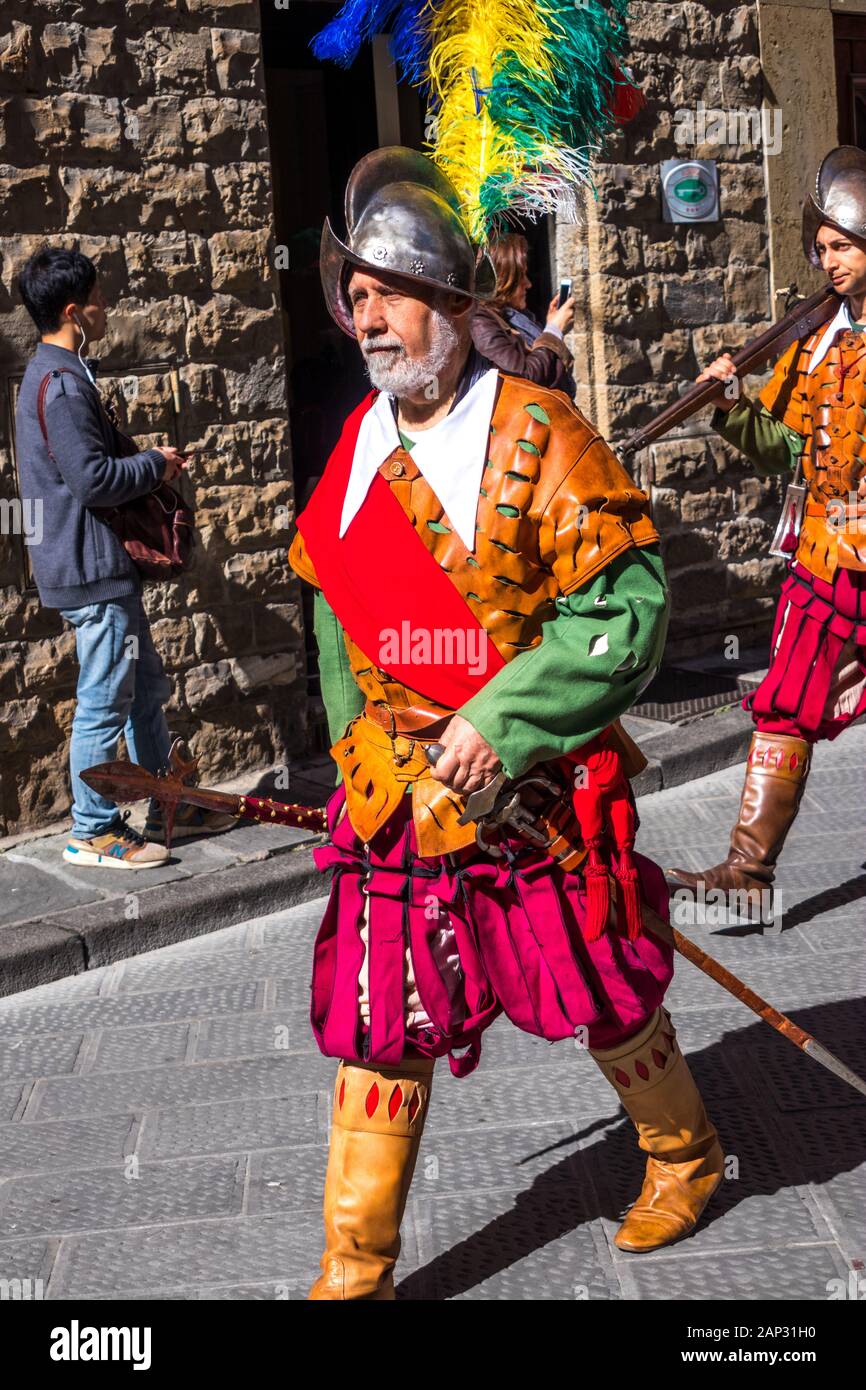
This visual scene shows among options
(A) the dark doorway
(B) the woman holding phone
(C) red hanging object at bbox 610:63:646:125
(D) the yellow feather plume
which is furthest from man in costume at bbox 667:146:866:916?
(A) the dark doorway

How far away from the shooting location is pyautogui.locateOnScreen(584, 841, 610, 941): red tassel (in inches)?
122

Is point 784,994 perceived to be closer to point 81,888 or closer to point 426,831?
point 426,831

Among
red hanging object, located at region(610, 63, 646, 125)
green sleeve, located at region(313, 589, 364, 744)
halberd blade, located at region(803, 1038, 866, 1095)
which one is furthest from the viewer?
red hanging object, located at region(610, 63, 646, 125)

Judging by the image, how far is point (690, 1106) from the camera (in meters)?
3.37

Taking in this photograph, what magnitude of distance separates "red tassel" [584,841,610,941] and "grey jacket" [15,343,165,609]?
3184 mm

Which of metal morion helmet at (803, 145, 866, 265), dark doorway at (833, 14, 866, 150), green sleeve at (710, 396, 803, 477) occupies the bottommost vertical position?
green sleeve at (710, 396, 803, 477)

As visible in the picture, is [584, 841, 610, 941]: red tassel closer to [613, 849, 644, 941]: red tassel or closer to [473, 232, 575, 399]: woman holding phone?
[613, 849, 644, 941]: red tassel

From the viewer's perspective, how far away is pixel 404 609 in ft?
9.95

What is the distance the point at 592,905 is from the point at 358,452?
923 mm

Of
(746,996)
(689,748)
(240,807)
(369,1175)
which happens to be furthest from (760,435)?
(369,1175)

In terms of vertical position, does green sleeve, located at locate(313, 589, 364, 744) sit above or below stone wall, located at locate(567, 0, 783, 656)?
below

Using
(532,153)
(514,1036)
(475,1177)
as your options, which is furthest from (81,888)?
(532,153)

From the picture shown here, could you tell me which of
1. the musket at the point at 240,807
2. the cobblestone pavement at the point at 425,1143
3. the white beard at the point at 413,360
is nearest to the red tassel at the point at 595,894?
the musket at the point at 240,807

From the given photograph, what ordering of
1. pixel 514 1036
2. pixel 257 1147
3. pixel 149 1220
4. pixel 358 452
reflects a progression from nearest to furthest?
pixel 358 452 < pixel 149 1220 < pixel 257 1147 < pixel 514 1036
